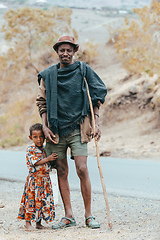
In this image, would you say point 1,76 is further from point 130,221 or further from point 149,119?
point 130,221

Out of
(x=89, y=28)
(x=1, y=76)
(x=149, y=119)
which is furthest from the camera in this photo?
(x=89, y=28)

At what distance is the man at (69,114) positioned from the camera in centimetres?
423

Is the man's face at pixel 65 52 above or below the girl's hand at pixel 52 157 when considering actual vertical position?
above

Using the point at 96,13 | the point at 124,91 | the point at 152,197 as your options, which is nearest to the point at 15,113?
the point at 124,91

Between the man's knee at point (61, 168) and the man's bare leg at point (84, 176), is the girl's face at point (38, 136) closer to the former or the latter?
the man's knee at point (61, 168)

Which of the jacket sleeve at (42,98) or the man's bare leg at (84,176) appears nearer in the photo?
the man's bare leg at (84,176)

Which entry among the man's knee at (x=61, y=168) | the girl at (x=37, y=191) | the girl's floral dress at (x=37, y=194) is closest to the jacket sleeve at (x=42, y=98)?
the girl at (x=37, y=191)

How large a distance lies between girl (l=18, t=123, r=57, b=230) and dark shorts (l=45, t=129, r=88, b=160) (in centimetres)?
9

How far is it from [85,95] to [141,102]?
15822mm

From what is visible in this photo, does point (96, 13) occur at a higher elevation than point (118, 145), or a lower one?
higher

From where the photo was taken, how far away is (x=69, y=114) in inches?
167

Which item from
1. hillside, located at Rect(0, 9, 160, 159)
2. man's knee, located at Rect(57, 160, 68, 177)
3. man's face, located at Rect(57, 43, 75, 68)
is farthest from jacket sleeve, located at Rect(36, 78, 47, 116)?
hillside, located at Rect(0, 9, 160, 159)

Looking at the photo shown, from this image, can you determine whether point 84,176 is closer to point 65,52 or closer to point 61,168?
point 61,168

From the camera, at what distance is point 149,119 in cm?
1811
